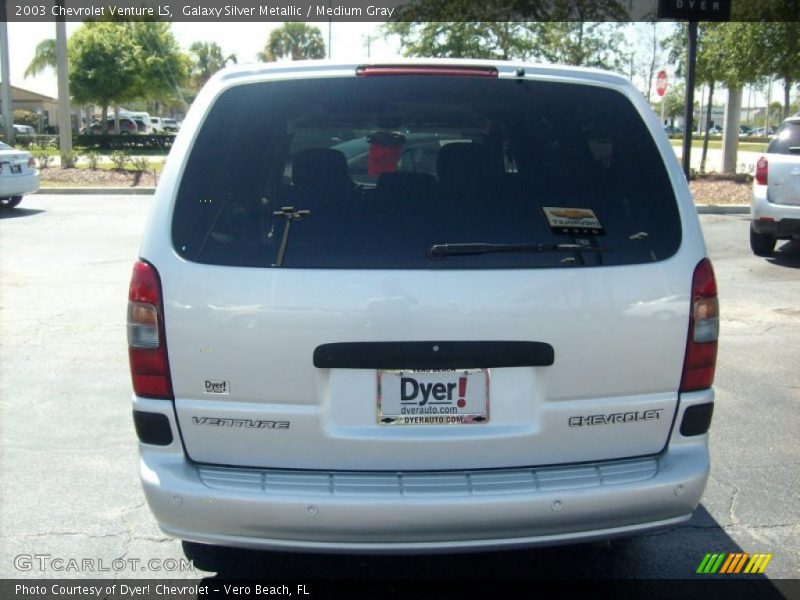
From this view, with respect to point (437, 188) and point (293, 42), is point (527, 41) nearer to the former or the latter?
point (437, 188)

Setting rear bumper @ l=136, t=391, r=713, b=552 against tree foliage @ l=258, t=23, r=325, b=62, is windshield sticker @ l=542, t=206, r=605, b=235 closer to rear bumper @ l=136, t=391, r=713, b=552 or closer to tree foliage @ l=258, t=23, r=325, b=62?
rear bumper @ l=136, t=391, r=713, b=552

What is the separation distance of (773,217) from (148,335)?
9.29 m

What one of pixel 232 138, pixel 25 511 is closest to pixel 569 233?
pixel 232 138

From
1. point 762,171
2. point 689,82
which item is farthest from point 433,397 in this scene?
point 762,171

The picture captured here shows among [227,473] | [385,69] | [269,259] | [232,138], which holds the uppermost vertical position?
[385,69]

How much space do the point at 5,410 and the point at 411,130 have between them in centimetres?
349

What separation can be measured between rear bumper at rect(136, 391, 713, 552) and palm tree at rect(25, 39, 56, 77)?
61.3 meters

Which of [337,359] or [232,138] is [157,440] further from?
[232,138]

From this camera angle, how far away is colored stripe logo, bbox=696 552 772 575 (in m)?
3.53

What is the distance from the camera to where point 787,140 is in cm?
1057

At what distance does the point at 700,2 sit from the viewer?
32.2 feet

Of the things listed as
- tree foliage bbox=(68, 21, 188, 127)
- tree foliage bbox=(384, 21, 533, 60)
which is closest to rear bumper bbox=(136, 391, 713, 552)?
tree foliage bbox=(384, 21, 533, 60)

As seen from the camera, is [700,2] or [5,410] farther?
[700,2]

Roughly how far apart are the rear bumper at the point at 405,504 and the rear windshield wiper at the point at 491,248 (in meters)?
0.73
